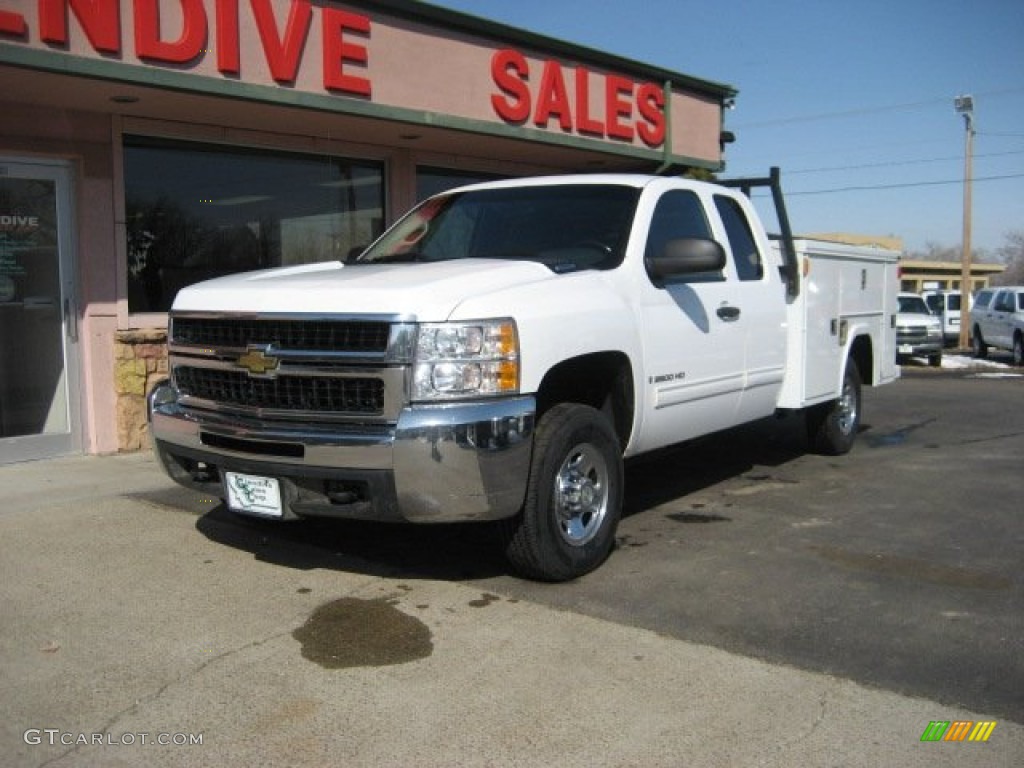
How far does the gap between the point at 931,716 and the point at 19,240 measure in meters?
7.41

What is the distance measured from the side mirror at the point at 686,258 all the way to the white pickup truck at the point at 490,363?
0.01m

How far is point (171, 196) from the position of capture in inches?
355

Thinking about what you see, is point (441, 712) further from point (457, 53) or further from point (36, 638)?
point (457, 53)

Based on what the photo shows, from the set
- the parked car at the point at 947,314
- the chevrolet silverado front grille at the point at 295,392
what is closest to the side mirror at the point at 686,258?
the chevrolet silverado front grille at the point at 295,392

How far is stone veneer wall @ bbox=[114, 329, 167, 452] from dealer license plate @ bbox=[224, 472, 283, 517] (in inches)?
158

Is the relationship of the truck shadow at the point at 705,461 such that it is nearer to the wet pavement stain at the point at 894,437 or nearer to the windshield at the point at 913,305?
the wet pavement stain at the point at 894,437

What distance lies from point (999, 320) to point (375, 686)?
75.0 ft

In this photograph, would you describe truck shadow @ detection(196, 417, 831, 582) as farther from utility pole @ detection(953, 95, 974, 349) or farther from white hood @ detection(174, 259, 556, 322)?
utility pole @ detection(953, 95, 974, 349)

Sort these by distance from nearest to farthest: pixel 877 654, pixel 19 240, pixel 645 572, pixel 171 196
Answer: pixel 877 654 → pixel 645 572 → pixel 19 240 → pixel 171 196

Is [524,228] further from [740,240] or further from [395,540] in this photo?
[395,540]

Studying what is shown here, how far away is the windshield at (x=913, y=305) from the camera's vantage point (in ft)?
74.3

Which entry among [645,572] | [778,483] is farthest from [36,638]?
[778,483]

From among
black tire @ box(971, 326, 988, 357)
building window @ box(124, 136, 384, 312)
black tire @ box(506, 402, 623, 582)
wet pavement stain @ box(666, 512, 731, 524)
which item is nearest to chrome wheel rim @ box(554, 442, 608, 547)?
black tire @ box(506, 402, 623, 582)

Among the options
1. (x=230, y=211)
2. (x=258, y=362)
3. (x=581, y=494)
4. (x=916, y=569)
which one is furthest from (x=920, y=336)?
(x=258, y=362)
